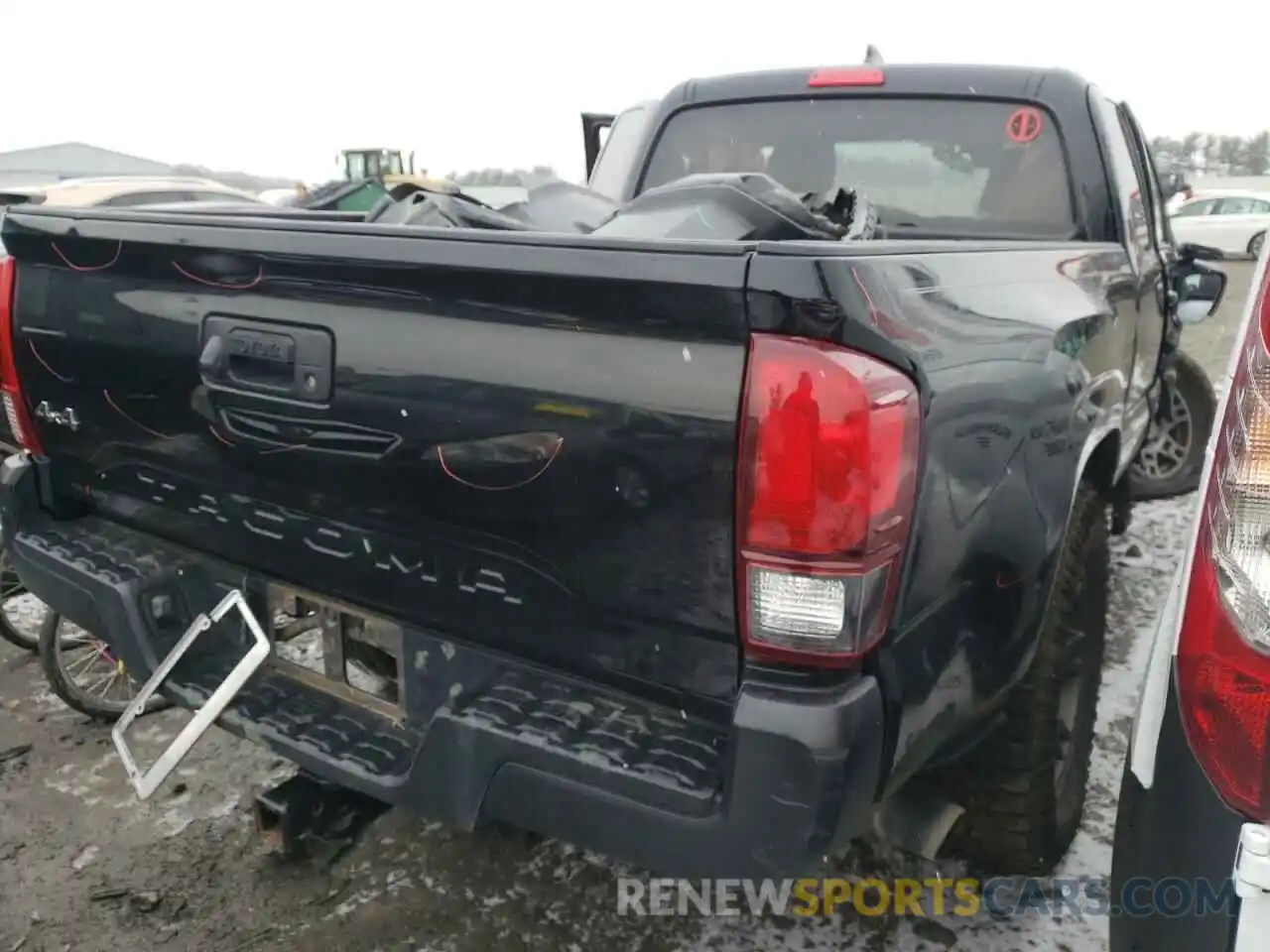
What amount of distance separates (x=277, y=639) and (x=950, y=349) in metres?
1.59

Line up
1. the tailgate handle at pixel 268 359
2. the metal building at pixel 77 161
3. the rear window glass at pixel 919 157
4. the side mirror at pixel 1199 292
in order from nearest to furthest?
the tailgate handle at pixel 268 359 < the rear window glass at pixel 919 157 < the side mirror at pixel 1199 292 < the metal building at pixel 77 161

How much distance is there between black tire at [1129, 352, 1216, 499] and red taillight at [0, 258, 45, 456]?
4812mm

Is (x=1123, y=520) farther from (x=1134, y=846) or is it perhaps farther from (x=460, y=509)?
(x=460, y=509)

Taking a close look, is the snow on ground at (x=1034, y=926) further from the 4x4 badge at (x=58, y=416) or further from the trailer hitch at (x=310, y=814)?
the 4x4 badge at (x=58, y=416)

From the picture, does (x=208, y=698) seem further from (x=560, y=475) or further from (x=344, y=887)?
(x=560, y=475)

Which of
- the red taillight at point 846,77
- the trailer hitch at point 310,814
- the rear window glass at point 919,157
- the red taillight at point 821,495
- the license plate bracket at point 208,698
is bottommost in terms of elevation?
the trailer hitch at point 310,814

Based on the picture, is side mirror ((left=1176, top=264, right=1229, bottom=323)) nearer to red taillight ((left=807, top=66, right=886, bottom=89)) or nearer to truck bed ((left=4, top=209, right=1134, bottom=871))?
red taillight ((left=807, top=66, right=886, bottom=89))

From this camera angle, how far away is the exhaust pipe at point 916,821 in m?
2.04

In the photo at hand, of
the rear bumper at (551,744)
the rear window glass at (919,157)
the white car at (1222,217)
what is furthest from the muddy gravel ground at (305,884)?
the white car at (1222,217)

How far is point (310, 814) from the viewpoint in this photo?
7.68 ft

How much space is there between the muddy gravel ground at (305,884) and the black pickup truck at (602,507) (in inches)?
13.1

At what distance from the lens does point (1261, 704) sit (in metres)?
1.17

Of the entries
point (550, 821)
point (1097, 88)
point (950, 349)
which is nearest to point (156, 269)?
point (550, 821)

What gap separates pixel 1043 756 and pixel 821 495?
3.87 ft
